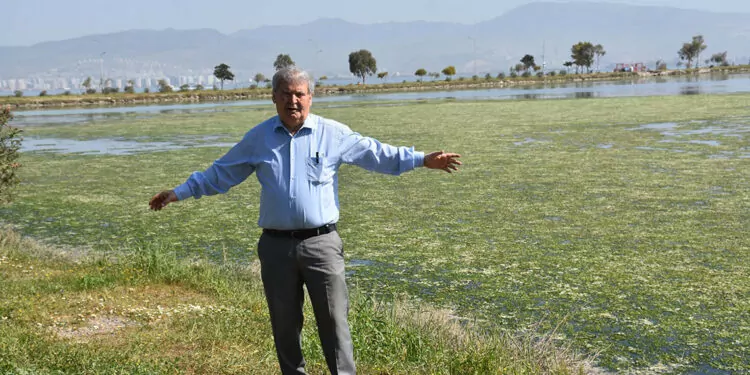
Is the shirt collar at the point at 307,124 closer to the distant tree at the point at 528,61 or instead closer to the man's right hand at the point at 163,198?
Answer: the man's right hand at the point at 163,198

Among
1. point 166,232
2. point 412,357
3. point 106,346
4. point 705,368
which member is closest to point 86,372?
point 106,346

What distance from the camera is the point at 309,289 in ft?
12.1

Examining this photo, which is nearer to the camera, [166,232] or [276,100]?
[276,100]

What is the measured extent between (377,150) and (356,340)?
161cm

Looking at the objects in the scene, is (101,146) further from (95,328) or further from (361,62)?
(361,62)

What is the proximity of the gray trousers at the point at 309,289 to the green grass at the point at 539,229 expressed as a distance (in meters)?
2.13

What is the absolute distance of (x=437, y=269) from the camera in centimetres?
738

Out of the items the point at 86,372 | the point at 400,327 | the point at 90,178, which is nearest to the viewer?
the point at 86,372

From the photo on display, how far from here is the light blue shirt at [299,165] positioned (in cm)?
360

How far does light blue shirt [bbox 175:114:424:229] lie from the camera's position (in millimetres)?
3602

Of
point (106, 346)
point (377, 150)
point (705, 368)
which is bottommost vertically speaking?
point (705, 368)

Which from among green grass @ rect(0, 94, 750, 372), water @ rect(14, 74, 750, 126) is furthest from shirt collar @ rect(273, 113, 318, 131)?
water @ rect(14, 74, 750, 126)

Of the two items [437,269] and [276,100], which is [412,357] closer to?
[276,100]

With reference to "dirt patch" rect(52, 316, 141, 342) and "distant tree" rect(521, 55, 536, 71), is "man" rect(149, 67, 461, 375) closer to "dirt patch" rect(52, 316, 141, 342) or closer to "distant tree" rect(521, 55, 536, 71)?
"dirt patch" rect(52, 316, 141, 342)
